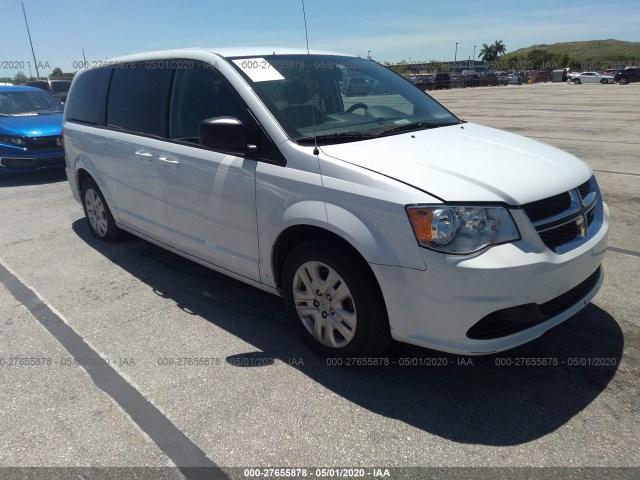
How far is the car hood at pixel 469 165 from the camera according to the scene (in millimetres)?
2516

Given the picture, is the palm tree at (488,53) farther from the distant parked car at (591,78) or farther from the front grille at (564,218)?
the front grille at (564,218)

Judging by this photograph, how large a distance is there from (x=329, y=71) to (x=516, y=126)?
12.2m

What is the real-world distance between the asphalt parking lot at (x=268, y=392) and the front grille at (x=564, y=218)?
2.55 ft

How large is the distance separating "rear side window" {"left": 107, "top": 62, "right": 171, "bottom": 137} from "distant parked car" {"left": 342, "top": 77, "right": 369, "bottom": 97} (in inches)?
55.4


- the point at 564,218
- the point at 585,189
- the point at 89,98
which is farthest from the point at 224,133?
the point at 89,98

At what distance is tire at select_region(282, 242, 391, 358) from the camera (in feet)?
8.91

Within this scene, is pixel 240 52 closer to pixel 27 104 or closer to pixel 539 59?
pixel 27 104

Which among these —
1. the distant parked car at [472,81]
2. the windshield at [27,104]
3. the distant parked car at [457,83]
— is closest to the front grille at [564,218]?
the windshield at [27,104]

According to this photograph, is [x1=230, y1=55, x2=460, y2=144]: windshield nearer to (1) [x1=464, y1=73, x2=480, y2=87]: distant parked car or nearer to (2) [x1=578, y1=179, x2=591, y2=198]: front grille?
(2) [x1=578, y1=179, x2=591, y2=198]: front grille

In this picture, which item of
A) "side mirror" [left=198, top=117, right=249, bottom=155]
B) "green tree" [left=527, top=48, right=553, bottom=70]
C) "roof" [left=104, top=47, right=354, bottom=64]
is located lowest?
"side mirror" [left=198, top=117, right=249, bottom=155]

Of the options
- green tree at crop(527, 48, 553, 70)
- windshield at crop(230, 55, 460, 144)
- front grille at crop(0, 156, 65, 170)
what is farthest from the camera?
green tree at crop(527, 48, 553, 70)

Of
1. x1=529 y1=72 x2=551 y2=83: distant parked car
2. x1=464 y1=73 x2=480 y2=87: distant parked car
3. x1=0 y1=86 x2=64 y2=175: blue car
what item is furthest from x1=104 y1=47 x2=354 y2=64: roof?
x1=529 y1=72 x2=551 y2=83: distant parked car

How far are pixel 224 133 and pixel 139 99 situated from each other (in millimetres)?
1739

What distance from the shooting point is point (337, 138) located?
3072 mm
